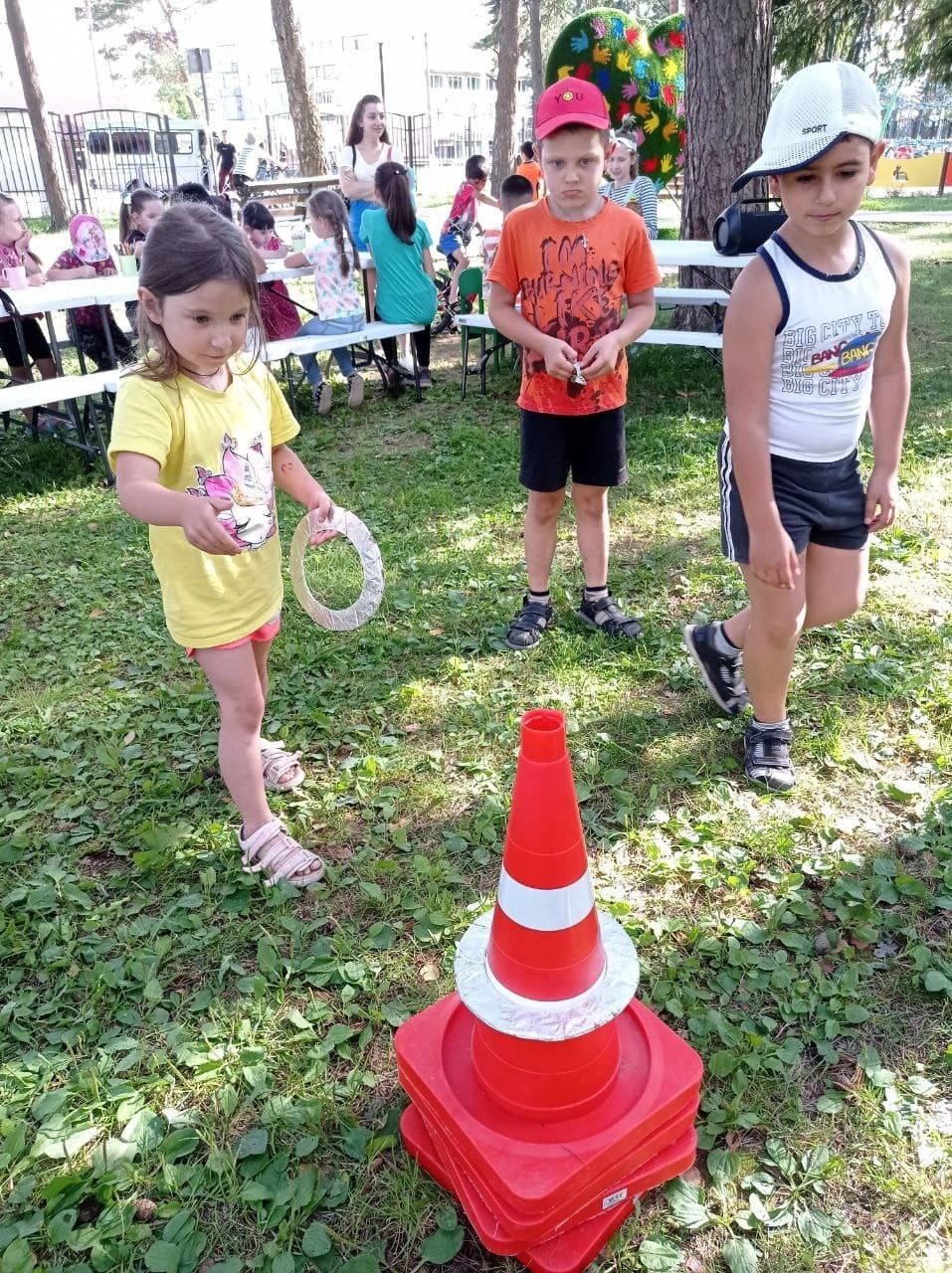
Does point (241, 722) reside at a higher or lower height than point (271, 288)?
lower

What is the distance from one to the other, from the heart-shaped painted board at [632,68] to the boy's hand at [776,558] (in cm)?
955

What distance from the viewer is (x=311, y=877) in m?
2.48

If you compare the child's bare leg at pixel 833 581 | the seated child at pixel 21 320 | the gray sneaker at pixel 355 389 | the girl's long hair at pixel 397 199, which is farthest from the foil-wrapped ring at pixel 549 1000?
the girl's long hair at pixel 397 199

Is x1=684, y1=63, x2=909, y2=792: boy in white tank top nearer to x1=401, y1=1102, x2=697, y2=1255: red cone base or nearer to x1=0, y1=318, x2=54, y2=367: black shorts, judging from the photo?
x1=401, y1=1102, x2=697, y2=1255: red cone base

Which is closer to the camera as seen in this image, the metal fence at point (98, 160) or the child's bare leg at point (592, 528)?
the child's bare leg at point (592, 528)

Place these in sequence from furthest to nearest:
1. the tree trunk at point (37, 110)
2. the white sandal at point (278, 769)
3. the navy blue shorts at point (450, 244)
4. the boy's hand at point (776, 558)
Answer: the tree trunk at point (37, 110)
the navy blue shorts at point (450, 244)
the white sandal at point (278, 769)
the boy's hand at point (776, 558)

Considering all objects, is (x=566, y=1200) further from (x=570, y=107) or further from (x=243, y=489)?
(x=570, y=107)

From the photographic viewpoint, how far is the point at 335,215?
7172 millimetres

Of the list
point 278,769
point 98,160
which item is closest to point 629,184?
point 278,769

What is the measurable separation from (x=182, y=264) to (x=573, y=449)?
1777mm

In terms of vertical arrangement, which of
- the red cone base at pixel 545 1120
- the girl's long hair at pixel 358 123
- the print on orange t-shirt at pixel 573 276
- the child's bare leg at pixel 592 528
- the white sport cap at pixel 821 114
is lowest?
the red cone base at pixel 545 1120

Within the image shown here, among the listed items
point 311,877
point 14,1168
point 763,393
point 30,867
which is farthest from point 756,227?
point 14,1168

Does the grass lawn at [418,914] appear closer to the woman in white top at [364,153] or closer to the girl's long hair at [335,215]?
the girl's long hair at [335,215]

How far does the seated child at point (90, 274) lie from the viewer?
7.44 m
